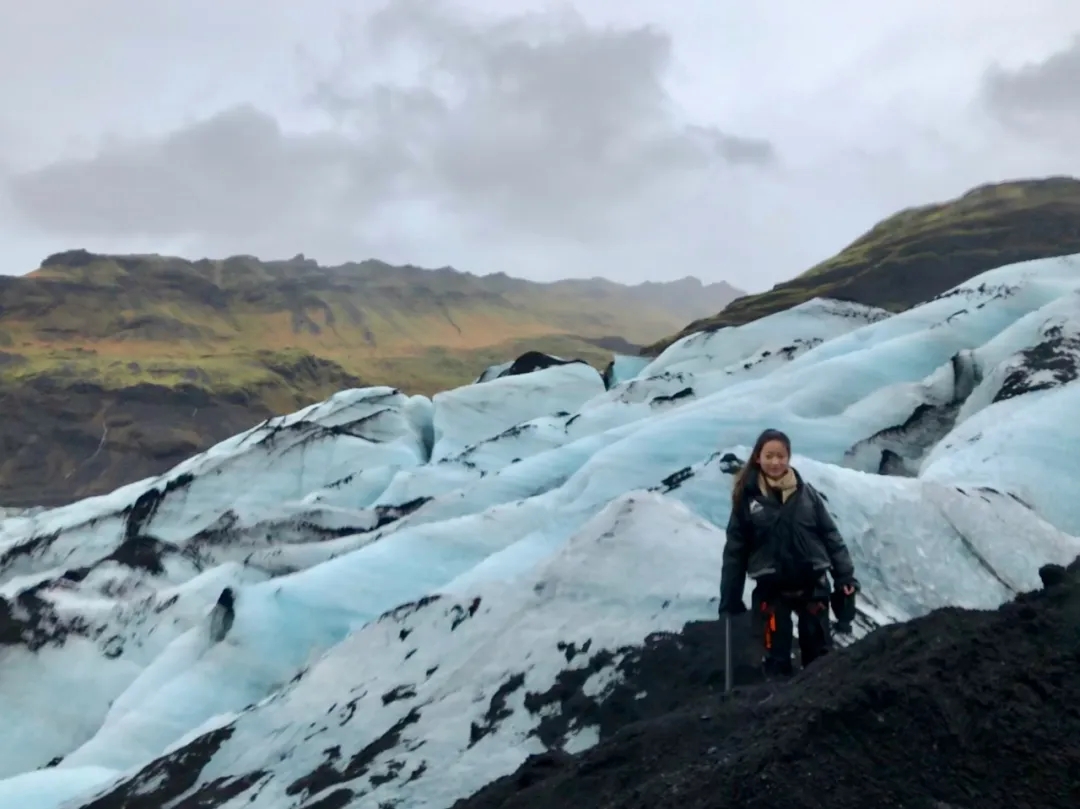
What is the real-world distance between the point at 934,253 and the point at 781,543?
1728 inches

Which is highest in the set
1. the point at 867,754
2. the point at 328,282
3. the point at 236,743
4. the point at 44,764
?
the point at 328,282

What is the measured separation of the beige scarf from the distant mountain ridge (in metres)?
69.7

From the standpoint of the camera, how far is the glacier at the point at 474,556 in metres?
7.19

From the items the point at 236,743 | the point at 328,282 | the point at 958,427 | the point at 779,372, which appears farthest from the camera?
the point at 328,282

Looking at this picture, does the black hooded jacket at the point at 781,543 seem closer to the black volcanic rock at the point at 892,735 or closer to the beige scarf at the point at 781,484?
the beige scarf at the point at 781,484

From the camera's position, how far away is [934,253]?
45.2 m

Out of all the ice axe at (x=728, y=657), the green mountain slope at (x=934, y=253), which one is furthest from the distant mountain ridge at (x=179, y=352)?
the ice axe at (x=728, y=657)

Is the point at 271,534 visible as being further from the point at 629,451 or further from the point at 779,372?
the point at 779,372

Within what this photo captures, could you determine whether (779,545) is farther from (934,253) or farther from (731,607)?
(934,253)

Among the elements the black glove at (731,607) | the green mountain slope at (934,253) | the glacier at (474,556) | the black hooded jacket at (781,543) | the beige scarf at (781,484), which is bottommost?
the glacier at (474,556)

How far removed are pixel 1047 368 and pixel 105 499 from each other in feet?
63.6

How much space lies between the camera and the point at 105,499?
23.4 m

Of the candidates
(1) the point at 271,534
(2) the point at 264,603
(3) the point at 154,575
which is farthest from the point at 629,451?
(3) the point at 154,575

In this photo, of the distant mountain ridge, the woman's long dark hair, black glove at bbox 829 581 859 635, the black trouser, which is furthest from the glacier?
the distant mountain ridge
